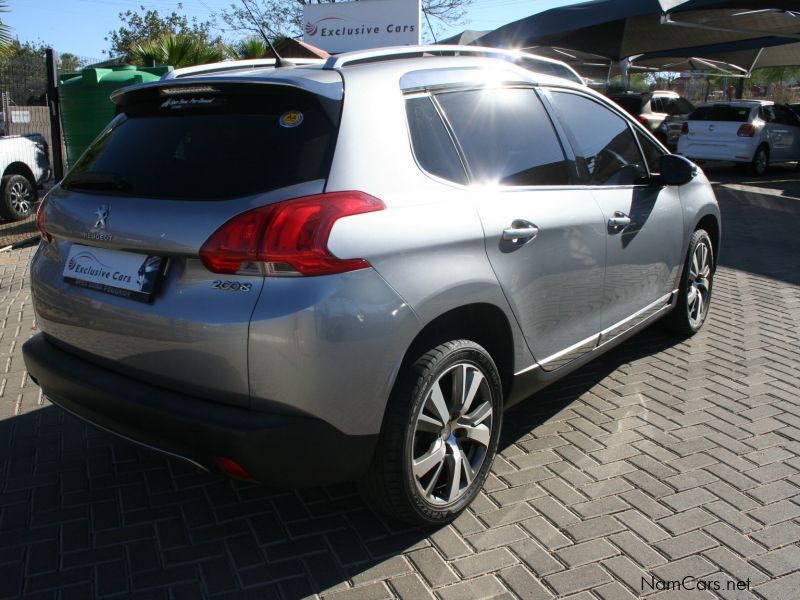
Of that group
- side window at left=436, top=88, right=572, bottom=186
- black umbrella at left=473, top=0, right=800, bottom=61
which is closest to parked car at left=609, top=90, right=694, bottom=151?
black umbrella at left=473, top=0, right=800, bottom=61

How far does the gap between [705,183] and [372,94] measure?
3305 mm

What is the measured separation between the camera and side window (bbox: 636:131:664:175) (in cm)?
451

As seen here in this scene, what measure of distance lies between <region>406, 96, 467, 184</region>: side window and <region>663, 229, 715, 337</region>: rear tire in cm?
255

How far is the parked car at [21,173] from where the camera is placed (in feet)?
33.5

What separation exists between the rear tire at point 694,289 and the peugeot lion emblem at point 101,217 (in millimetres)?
3665

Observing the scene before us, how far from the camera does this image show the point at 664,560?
2.82 m

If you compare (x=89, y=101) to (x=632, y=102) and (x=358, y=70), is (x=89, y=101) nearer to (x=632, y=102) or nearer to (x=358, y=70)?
(x=358, y=70)

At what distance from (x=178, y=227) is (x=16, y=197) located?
9190 millimetres

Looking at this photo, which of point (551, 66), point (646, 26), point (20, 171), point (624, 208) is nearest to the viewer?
point (624, 208)

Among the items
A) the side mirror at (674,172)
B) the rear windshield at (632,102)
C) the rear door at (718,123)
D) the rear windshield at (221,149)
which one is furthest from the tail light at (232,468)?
the rear windshield at (632,102)

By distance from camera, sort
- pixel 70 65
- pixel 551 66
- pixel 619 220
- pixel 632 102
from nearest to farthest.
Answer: pixel 619 220
pixel 551 66
pixel 632 102
pixel 70 65

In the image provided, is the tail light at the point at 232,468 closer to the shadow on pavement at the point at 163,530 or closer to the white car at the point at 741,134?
the shadow on pavement at the point at 163,530

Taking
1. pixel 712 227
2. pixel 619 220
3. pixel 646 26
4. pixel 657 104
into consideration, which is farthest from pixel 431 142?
pixel 646 26

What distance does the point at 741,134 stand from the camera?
16312 mm
